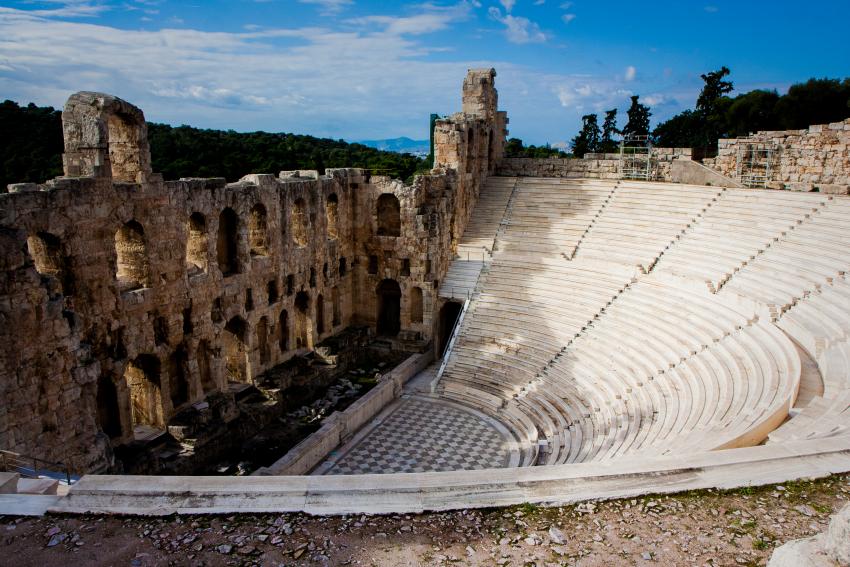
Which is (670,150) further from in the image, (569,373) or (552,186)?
(569,373)

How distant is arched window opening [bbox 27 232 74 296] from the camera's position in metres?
13.6

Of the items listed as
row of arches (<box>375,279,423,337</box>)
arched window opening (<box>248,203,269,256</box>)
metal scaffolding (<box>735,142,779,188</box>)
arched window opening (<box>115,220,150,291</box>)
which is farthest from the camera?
row of arches (<box>375,279,423,337</box>)

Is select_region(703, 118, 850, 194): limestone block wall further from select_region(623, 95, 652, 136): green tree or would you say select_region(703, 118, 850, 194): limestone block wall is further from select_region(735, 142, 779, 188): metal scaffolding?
select_region(623, 95, 652, 136): green tree

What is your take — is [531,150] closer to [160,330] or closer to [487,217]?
[487,217]

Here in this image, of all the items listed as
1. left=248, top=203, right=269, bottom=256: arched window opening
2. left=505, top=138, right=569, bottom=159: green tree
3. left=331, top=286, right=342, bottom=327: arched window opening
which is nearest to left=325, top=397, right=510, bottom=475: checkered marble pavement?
left=331, top=286, right=342, bottom=327: arched window opening

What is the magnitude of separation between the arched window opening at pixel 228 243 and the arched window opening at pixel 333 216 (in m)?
5.35

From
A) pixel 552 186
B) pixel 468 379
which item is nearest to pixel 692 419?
pixel 468 379

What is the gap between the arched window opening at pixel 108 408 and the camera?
594 inches

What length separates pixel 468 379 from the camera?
2092 centimetres

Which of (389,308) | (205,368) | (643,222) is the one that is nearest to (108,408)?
(205,368)

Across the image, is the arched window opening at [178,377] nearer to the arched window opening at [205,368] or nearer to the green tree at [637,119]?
the arched window opening at [205,368]

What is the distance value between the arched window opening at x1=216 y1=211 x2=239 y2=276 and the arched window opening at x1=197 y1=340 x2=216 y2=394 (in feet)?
7.37

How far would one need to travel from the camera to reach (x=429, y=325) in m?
24.1

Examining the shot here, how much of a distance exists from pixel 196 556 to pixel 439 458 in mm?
10626
